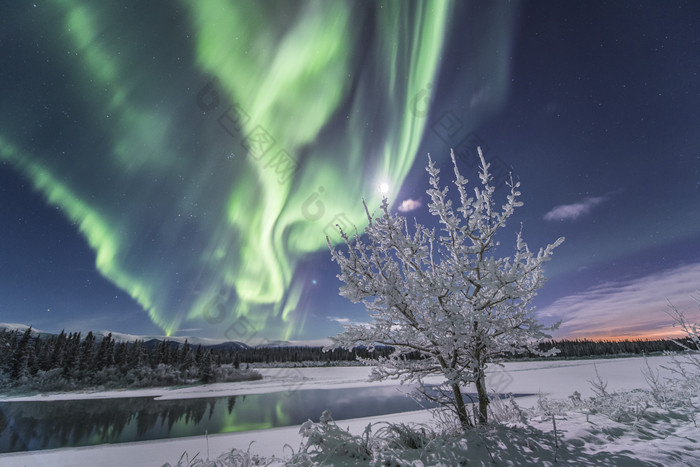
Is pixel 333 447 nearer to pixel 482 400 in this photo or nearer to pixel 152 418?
pixel 482 400

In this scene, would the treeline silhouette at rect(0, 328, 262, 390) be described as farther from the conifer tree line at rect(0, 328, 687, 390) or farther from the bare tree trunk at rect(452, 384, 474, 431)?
the bare tree trunk at rect(452, 384, 474, 431)

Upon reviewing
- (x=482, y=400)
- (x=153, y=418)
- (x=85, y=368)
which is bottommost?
(x=153, y=418)

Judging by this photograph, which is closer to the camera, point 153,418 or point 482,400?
point 482,400

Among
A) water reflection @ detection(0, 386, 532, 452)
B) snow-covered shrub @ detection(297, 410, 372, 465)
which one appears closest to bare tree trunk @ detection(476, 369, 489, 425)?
snow-covered shrub @ detection(297, 410, 372, 465)

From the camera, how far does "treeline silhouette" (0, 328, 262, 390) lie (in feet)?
131

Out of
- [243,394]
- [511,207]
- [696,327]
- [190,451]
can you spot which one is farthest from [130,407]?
[696,327]

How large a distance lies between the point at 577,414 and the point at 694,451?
2218 millimetres

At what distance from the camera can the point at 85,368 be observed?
43.7 m

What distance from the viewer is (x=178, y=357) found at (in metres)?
A: 56.5

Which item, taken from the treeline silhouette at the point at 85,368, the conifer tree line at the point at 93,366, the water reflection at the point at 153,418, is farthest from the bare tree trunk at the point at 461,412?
the treeline silhouette at the point at 85,368

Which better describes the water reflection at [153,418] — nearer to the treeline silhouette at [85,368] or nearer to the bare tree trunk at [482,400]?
the bare tree trunk at [482,400]

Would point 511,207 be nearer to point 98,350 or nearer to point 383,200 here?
point 383,200

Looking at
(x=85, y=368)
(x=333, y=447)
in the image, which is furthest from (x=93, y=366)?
(x=333, y=447)

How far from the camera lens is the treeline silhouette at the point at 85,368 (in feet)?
131
